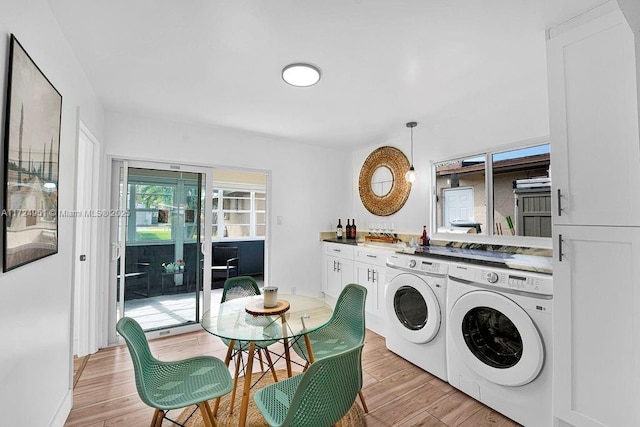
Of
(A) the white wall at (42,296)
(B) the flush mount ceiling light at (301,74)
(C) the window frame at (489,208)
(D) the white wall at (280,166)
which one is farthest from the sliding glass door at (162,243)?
(C) the window frame at (489,208)

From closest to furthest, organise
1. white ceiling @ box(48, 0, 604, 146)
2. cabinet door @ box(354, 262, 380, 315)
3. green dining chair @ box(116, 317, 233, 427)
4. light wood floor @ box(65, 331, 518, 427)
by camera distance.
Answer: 1. green dining chair @ box(116, 317, 233, 427)
2. white ceiling @ box(48, 0, 604, 146)
3. light wood floor @ box(65, 331, 518, 427)
4. cabinet door @ box(354, 262, 380, 315)

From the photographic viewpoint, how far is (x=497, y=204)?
2.81m

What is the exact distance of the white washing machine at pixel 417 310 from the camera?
7.70ft

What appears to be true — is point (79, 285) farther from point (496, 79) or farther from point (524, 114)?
point (524, 114)

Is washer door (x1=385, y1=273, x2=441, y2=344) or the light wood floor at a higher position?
washer door (x1=385, y1=273, x2=441, y2=344)

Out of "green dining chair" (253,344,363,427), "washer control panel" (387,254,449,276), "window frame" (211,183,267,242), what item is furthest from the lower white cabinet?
"window frame" (211,183,267,242)

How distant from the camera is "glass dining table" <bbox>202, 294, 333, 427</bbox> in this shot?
1.61m

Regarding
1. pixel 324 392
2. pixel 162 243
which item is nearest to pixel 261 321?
pixel 324 392

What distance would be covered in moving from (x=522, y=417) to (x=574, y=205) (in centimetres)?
133

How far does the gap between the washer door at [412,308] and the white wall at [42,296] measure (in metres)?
2.40

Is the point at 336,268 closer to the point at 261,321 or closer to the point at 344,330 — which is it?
the point at 344,330

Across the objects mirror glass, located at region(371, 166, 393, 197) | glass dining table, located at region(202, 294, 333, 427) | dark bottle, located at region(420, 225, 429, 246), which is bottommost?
glass dining table, located at region(202, 294, 333, 427)

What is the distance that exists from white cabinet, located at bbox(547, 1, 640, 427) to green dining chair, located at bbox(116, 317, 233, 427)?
1824mm

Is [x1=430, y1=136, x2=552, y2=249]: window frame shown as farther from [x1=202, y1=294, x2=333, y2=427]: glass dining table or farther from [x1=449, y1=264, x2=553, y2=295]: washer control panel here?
[x1=202, y1=294, x2=333, y2=427]: glass dining table
